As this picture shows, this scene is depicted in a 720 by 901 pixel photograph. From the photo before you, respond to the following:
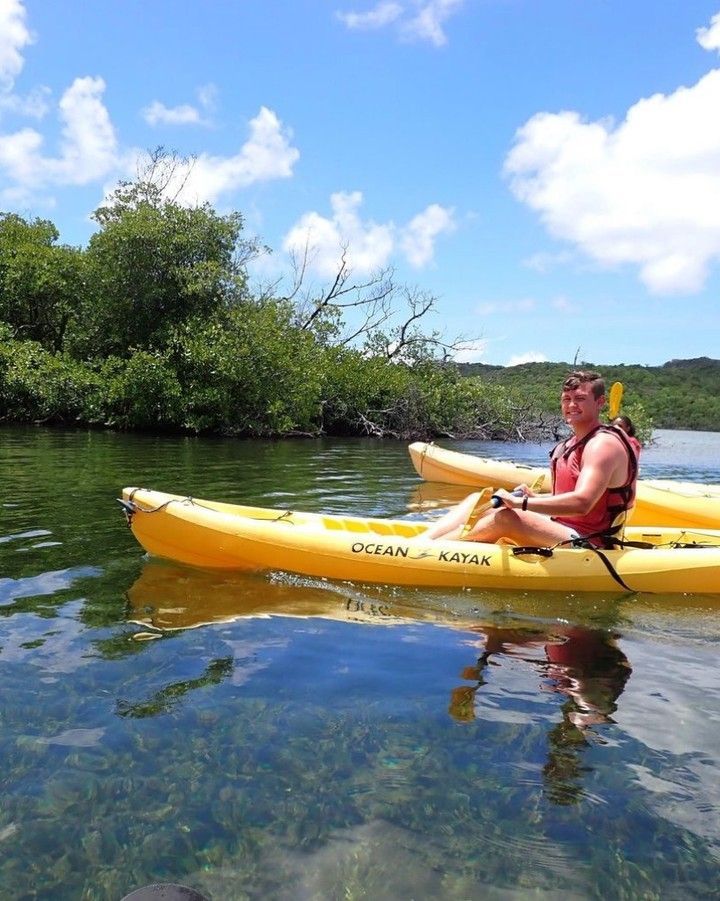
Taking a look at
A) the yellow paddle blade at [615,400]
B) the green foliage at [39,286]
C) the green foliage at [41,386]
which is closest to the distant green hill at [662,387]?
the green foliage at [39,286]

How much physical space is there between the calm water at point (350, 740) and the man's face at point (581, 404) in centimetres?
128

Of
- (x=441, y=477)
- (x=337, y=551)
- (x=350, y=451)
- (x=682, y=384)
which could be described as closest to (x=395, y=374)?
(x=350, y=451)

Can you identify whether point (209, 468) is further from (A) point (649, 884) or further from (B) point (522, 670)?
(A) point (649, 884)

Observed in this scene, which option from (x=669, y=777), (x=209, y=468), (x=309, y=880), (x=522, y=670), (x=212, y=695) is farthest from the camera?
(x=209, y=468)

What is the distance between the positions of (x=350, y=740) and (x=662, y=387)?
67446mm

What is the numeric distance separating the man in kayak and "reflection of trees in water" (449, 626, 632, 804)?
87cm

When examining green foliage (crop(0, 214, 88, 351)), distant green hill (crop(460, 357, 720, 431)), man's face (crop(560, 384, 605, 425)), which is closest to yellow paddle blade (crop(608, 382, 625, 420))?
man's face (crop(560, 384, 605, 425))

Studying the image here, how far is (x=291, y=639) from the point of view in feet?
13.5

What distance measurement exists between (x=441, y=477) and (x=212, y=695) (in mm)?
9781

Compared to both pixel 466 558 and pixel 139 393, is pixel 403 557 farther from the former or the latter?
pixel 139 393

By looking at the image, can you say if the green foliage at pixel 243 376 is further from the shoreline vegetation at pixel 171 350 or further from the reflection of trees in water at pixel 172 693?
the reflection of trees in water at pixel 172 693

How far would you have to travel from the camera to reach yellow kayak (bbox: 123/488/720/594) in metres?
5.14

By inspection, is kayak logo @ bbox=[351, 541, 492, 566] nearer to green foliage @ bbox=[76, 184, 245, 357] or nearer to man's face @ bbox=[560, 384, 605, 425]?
man's face @ bbox=[560, 384, 605, 425]

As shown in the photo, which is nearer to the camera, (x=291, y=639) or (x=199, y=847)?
(x=199, y=847)
